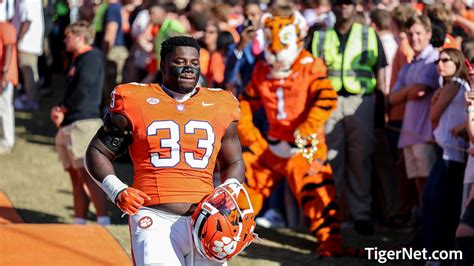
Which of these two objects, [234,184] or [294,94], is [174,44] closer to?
[234,184]

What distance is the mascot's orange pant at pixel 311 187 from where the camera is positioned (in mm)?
8383

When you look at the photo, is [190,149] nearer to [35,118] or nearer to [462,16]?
[462,16]

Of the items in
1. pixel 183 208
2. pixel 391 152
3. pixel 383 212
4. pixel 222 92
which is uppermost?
pixel 222 92

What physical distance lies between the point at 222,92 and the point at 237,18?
7.22 m

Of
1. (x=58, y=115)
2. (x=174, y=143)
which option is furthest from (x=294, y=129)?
(x=174, y=143)

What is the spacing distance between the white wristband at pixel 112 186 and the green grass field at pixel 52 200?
2.62 meters

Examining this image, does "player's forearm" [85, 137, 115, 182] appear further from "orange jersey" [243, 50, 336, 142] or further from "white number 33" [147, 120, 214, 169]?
"orange jersey" [243, 50, 336, 142]

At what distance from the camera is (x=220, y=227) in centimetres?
531

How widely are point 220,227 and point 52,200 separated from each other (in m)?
5.76

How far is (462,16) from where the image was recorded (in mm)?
10477

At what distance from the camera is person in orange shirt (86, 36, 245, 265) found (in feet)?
18.0

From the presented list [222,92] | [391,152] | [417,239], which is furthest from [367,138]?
[222,92]

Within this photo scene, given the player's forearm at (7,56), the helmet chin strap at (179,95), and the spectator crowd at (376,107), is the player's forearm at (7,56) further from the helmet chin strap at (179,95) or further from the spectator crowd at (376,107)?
the helmet chin strap at (179,95)

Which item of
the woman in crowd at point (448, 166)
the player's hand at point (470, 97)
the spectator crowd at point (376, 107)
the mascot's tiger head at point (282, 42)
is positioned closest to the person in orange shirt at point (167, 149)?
the player's hand at point (470, 97)
